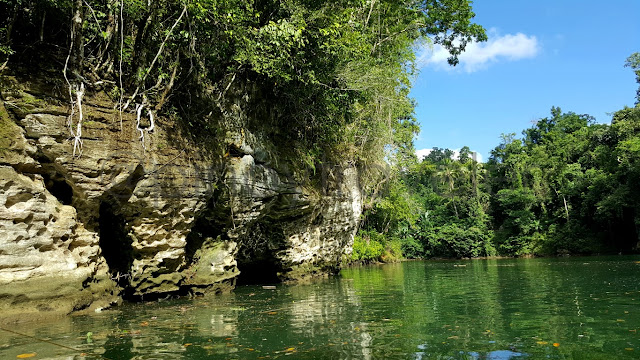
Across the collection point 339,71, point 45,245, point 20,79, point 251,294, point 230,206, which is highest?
point 339,71

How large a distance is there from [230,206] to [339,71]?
5233 millimetres

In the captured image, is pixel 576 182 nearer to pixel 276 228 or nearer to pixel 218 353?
pixel 276 228

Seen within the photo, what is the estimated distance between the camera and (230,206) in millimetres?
12789

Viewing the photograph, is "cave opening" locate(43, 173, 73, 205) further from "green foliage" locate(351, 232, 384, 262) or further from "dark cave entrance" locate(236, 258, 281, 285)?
"green foliage" locate(351, 232, 384, 262)

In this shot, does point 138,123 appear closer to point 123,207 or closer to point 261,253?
point 123,207

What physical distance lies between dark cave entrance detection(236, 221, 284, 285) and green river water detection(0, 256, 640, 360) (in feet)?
17.2

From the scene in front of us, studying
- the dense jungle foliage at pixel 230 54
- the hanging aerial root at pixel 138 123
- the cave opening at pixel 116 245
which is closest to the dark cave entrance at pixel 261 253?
the dense jungle foliage at pixel 230 54

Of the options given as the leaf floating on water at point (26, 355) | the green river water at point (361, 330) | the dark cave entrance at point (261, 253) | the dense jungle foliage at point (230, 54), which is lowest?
the green river water at point (361, 330)

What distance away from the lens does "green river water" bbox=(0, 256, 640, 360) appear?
5262 mm

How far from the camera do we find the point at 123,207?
1012 centimetres

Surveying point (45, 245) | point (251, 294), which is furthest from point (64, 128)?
point (251, 294)

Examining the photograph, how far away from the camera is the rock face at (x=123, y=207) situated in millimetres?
7906

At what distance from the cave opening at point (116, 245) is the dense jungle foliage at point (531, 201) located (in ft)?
67.7

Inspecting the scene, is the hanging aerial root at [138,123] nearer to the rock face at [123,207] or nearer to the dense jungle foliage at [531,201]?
the rock face at [123,207]
